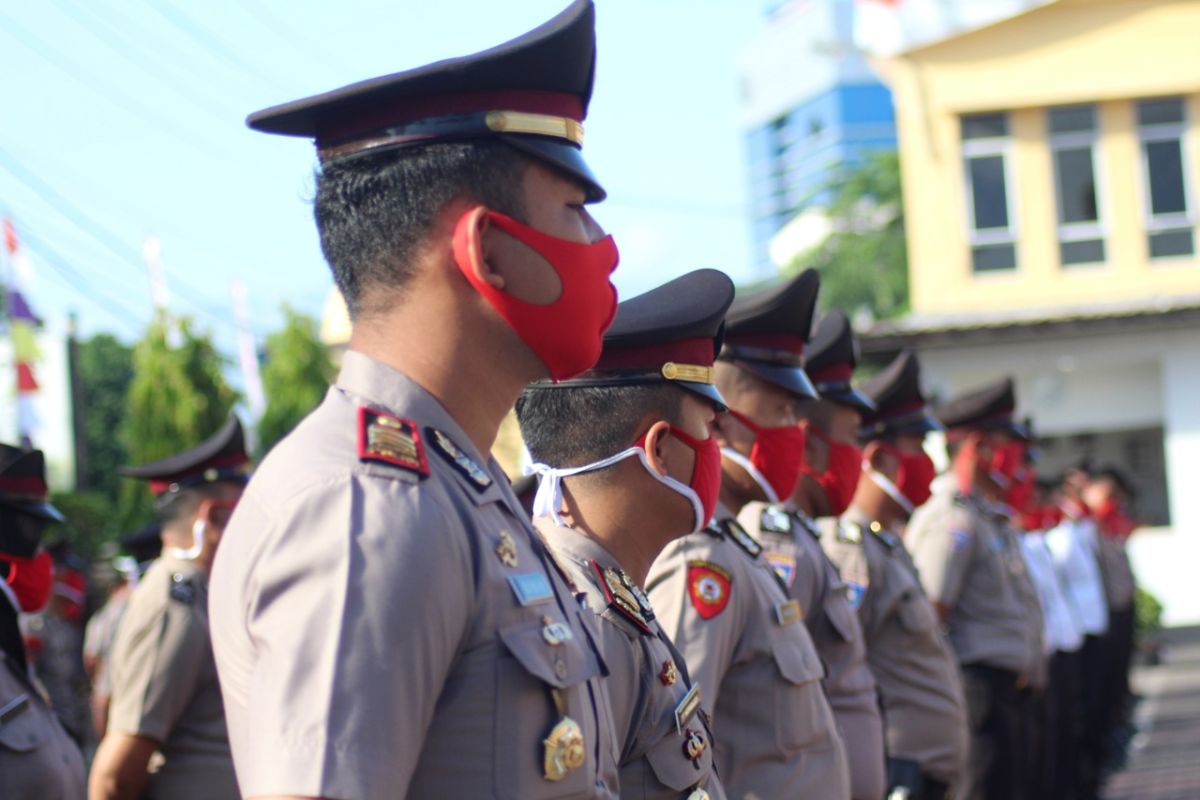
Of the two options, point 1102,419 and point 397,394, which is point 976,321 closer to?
point 1102,419

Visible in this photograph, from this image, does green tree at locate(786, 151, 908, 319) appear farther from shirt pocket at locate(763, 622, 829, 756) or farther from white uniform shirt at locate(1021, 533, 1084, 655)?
shirt pocket at locate(763, 622, 829, 756)

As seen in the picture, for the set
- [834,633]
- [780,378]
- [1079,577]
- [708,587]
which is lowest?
[1079,577]

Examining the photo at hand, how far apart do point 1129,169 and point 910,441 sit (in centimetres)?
1682

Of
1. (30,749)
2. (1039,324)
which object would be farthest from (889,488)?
(1039,324)

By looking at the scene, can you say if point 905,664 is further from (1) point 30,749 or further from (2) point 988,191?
(2) point 988,191

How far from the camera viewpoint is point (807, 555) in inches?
198

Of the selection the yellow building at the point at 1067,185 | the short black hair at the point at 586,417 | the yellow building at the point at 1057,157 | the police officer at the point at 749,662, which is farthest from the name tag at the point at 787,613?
the yellow building at the point at 1057,157

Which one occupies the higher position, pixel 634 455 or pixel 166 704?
pixel 634 455

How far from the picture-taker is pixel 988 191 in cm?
2320

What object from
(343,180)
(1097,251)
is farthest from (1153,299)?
(343,180)

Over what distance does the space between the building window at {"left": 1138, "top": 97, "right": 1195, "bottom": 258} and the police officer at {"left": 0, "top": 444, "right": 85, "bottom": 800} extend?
20143 mm

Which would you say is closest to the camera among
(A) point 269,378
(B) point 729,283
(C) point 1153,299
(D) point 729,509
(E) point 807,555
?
(B) point 729,283

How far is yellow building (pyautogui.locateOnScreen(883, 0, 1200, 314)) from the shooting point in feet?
75.0

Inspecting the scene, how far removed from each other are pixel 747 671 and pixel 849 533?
7.62 ft
